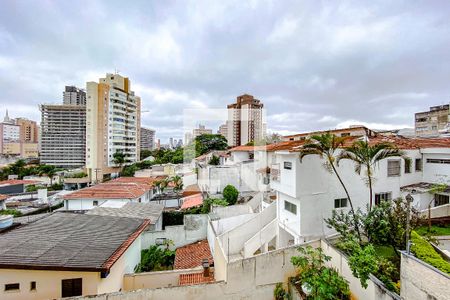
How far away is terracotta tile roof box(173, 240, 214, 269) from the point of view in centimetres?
1252

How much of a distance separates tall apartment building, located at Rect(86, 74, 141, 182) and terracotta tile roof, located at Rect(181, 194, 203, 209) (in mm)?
39771

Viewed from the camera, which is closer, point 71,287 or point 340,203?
point 71,287

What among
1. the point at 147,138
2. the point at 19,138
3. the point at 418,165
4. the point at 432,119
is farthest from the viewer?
the point at 147,138

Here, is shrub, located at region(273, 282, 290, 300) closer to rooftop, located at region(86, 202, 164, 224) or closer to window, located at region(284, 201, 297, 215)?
window, located at region(284, 201, 297, 215)

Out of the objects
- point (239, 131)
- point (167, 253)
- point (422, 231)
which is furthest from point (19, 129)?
point (422, 231)

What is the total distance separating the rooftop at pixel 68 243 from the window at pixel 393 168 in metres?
14.2

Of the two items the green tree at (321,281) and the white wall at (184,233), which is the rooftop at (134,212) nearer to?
the white wall at (184,233)

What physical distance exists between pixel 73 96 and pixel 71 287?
107657 millimetres

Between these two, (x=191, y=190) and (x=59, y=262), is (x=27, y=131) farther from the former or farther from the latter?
(x=59, y=262)

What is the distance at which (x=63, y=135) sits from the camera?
7225 cm

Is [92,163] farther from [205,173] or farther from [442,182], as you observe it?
[442,182]

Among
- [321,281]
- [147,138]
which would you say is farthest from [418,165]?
[147,138]

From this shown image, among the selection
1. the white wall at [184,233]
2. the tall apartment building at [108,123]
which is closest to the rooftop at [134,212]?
the white wall at [184,233]

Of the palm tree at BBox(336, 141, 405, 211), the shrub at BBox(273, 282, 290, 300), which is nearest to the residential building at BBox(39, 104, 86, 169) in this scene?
the shrub at BBox(273, 282, 290, 300)
